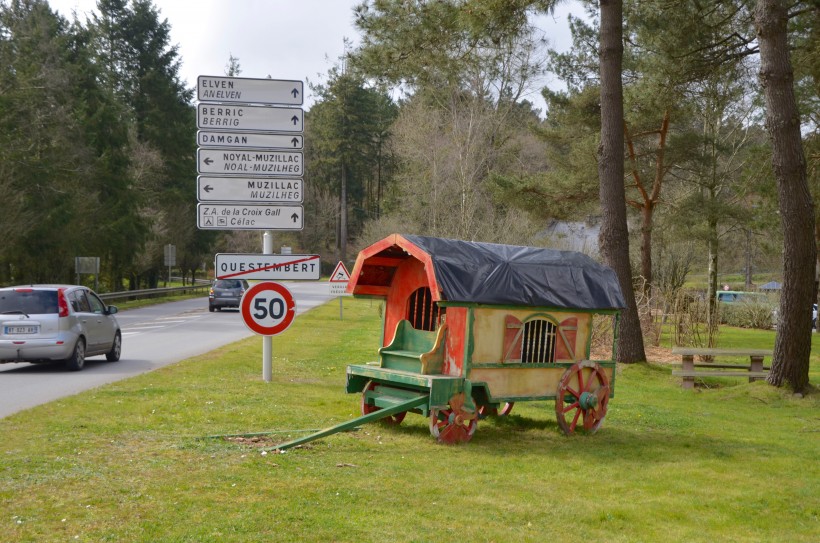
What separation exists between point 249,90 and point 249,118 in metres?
0.43

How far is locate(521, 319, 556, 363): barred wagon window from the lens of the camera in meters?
10.1

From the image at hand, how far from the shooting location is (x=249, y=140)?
1357 centimetres

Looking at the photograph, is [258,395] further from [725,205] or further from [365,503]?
[725,205]

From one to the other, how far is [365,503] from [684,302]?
17.0 metres

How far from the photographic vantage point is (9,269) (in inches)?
Result: 1613

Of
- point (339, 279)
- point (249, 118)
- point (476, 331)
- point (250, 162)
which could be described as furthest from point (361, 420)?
point (339, 279)

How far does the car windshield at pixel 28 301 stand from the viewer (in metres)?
16.5

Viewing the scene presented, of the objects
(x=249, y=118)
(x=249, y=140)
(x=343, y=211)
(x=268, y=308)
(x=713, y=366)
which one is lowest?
(x=713, y=366)

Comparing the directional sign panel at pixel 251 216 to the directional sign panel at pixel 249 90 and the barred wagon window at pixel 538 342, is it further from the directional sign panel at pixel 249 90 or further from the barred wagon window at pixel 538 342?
the barred wagon window at pixel 538 342

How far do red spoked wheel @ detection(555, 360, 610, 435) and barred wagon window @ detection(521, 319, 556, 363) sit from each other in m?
0.32

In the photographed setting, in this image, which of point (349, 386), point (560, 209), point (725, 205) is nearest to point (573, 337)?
point (349, 386)

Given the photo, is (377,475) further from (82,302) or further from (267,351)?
(82,302)

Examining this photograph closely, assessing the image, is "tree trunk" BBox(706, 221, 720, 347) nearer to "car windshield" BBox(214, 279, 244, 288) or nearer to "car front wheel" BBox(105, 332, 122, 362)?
"car front wheel" BBox(105, 332, 122, 362)

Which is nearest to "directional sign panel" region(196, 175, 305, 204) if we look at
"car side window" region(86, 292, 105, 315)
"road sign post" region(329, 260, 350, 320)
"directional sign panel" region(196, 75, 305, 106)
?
"directional sign panel" region(196, 75, 305, 106)
